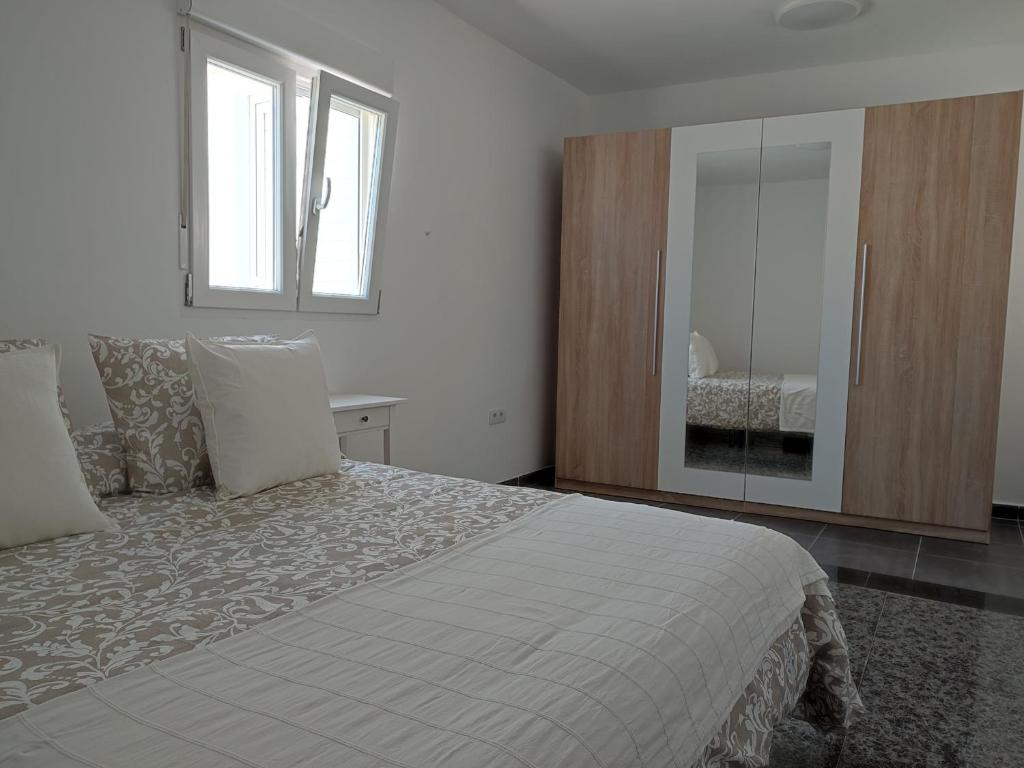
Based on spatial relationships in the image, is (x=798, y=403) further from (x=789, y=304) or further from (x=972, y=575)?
(x=972, y=575)

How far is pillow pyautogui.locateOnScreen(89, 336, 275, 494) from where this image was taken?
189 cm

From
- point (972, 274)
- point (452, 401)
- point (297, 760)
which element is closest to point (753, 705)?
point (297, 760)

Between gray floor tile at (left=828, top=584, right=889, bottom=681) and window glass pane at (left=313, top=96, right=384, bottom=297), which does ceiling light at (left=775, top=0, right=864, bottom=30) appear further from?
gray floor tile at (left=828, top=584, right=889, bottom=681)

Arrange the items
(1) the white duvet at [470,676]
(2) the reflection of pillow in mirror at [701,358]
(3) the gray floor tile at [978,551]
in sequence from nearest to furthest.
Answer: (1) the white duvet at [470,676], (3) the gray floor tile at [978,551], (2) the reflection of pillow in mirror at [701,358]

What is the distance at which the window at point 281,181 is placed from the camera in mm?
2527

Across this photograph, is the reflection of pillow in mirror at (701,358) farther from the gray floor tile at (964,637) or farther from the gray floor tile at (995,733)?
the gray floor tile at (995,733)

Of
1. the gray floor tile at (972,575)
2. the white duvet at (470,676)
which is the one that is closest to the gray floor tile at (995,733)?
the white duvet at (470,676)

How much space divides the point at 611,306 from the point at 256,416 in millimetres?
2765

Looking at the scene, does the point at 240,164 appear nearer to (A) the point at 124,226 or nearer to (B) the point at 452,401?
(A) the point at 124,226

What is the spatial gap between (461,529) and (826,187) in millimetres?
3048

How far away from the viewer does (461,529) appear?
1.64 m

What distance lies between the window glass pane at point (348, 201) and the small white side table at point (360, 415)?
0.54 m

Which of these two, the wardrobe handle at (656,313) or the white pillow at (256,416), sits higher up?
the wardrobe handle at (656,313)

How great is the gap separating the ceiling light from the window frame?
92.1 inches
